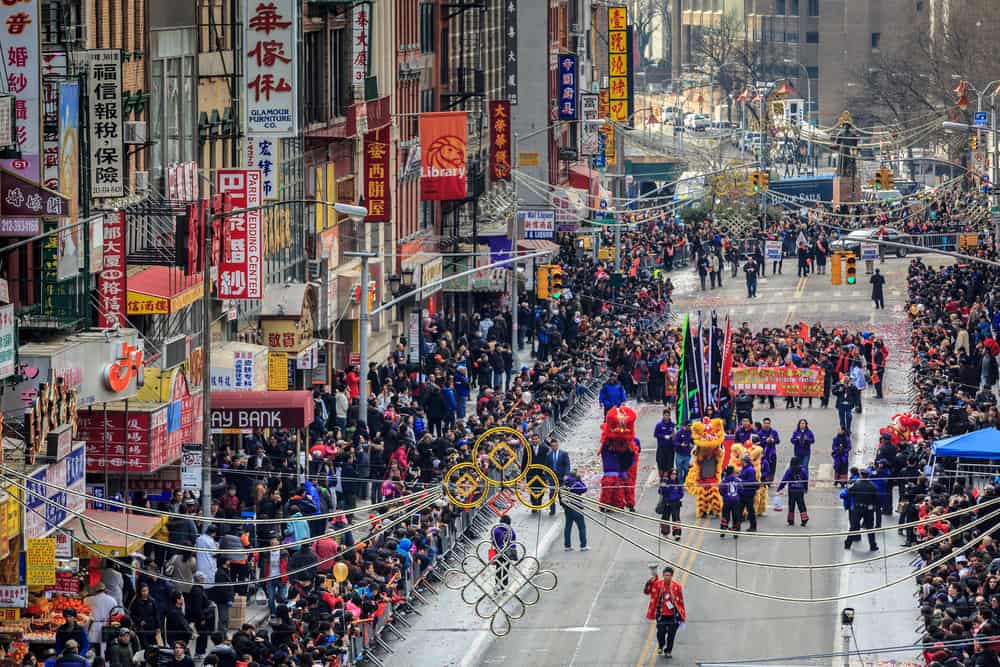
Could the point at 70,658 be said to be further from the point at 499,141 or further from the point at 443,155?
the point at 499,141

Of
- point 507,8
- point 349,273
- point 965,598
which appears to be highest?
point 507,8

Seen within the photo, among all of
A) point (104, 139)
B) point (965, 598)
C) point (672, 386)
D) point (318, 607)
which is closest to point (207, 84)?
point (104, 139)

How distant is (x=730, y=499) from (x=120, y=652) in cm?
1416

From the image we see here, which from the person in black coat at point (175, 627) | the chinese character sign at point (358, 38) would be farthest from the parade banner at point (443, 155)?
the person in black coat at point (175, 627)

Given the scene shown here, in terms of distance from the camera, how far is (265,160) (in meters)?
50.7

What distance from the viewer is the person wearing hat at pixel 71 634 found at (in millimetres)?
30797

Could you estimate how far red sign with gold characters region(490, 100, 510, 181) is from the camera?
246ft

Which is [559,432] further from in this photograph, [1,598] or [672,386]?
[1,598]

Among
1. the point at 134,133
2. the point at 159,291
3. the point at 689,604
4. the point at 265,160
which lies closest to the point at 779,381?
the point at 265,160

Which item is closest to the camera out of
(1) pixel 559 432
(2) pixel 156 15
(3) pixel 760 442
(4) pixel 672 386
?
(3) pixel 760 442

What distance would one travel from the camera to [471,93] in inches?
2975

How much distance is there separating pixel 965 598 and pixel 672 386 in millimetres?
24223

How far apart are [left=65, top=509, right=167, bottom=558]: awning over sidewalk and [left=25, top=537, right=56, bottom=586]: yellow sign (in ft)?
1.68

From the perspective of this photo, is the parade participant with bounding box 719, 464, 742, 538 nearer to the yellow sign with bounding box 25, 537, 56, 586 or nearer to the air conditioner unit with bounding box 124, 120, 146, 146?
the air conditioner unit with bounding box 124, 120, 146, 146
